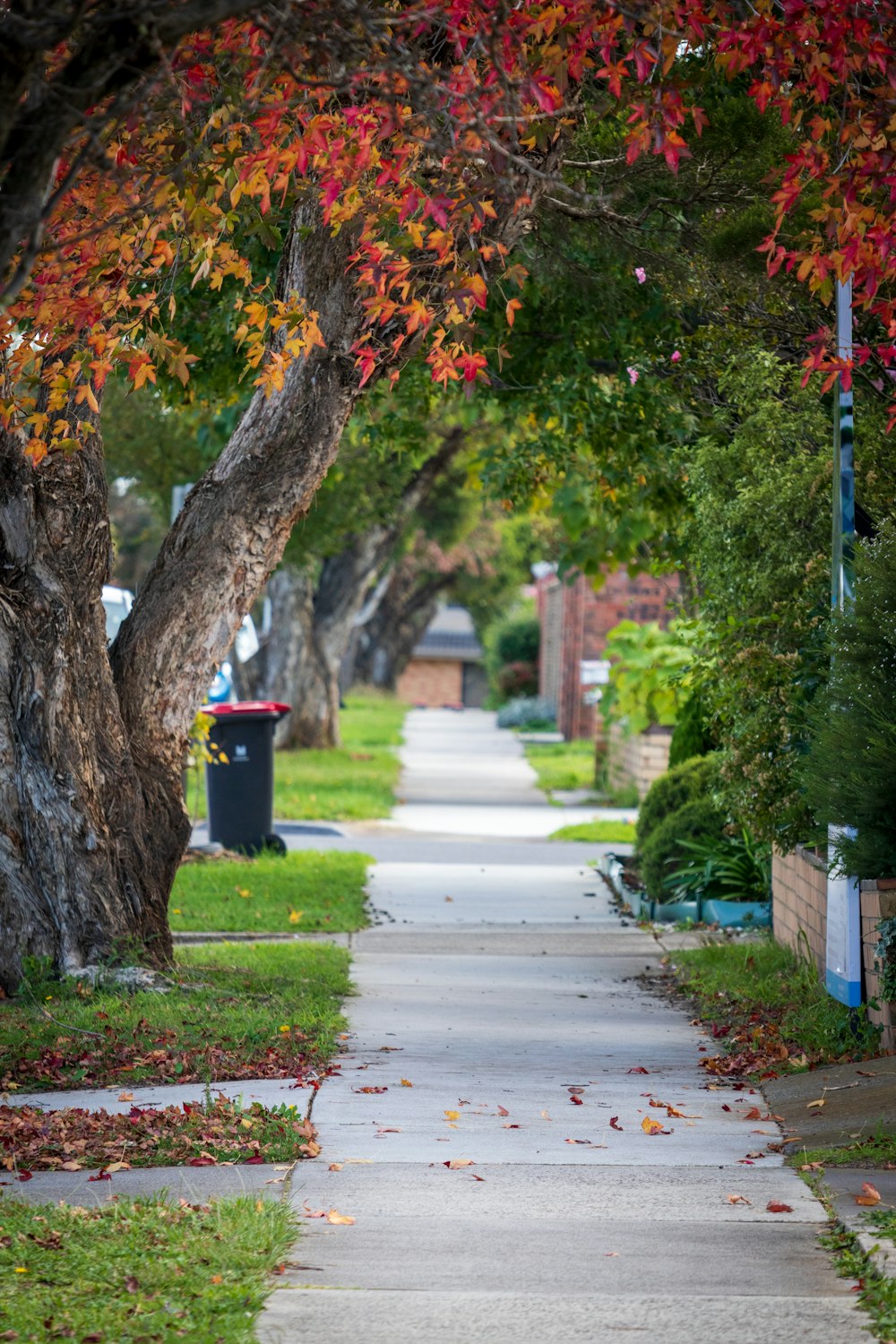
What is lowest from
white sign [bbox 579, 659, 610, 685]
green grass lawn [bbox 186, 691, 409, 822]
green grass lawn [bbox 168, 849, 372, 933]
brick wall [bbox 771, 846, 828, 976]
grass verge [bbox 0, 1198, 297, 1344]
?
green grass lawn [bbox 168, 849, 372, 933]

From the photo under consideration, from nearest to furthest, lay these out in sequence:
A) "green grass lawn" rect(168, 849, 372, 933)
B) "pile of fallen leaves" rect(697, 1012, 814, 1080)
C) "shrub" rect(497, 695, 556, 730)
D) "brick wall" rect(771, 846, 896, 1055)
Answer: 1. "brick wall" rect(771, 846, 896, 1055)
2. "pile of fallen leaves" rect(697, 1012, 814, 1080)
3. "green grass lawn" rect(168, 849, 372, 933)
4. "shrub" rect(497, 695, 556, 730)

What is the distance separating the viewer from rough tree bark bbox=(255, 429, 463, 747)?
25.5 m

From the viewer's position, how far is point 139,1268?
4281mm

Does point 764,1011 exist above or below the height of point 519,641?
below

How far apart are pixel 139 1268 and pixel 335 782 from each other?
55.8 ft

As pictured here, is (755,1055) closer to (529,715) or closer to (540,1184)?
(540,1184)

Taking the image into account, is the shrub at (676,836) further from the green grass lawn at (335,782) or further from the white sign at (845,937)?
the green grass lawn at (335,782)

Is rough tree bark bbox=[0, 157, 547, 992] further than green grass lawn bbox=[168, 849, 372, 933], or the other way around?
green grass lawn bbox=[168, 849, 372, 933]

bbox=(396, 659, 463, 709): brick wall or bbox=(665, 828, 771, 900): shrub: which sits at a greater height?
bbox=(396, 659, 463, 709): brick wall

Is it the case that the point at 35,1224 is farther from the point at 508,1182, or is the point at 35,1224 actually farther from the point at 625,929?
the point at 625,929

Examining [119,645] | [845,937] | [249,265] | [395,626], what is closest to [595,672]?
[119,645]

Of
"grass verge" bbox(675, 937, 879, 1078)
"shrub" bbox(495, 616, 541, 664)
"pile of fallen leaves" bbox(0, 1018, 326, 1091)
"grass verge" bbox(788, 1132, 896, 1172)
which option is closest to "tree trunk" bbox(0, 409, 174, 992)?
"pile of fallen leaves" bbox(0, 1018, 326, 1091)

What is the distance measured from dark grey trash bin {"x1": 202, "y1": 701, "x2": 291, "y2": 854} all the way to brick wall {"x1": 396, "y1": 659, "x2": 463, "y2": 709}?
212ft

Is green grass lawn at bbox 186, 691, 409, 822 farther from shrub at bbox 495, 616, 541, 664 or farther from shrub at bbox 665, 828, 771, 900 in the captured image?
shrub at bbox 495, 616, 541, 664
